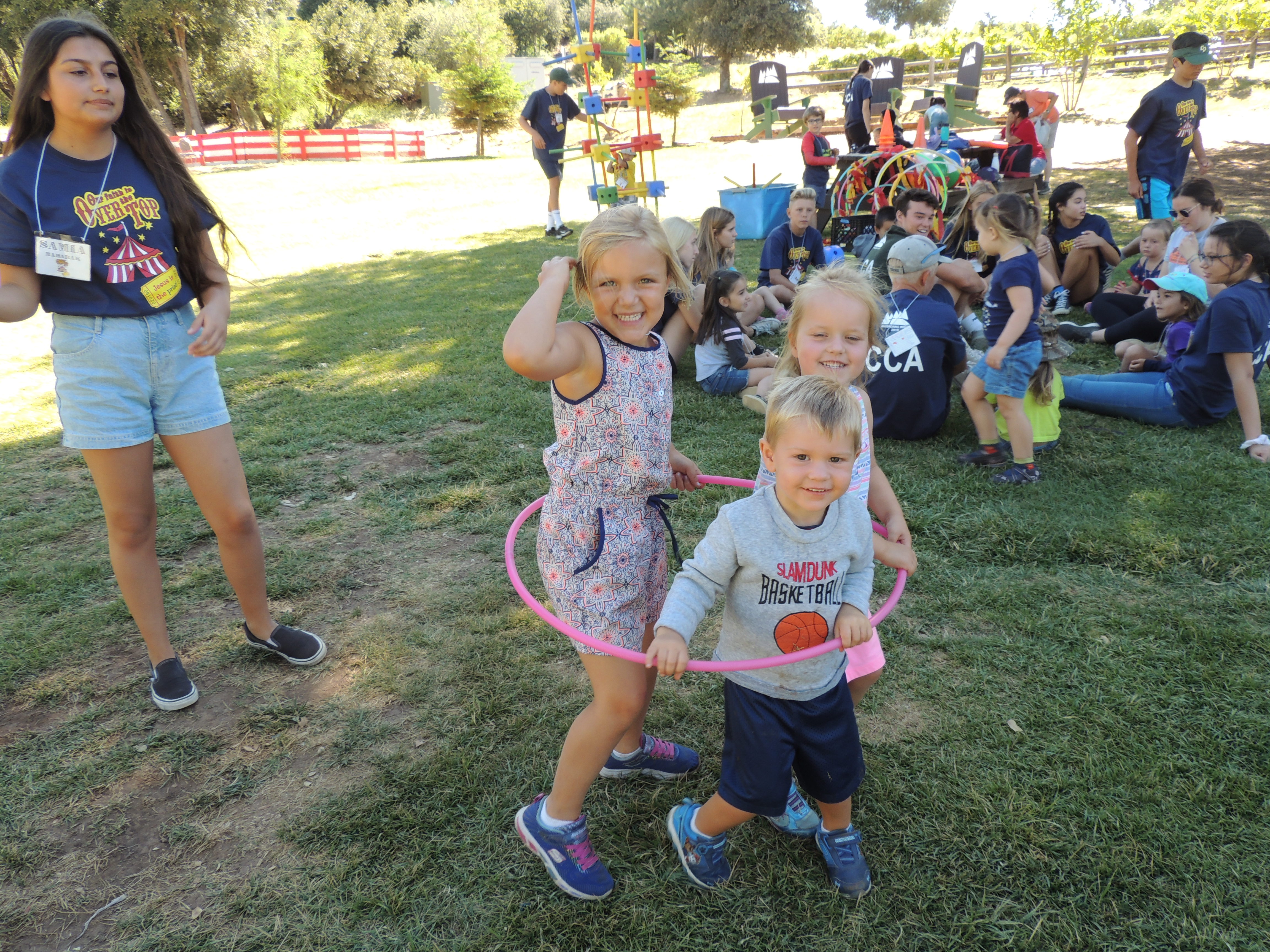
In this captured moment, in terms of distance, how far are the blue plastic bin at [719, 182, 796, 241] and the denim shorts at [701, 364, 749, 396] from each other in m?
5.57

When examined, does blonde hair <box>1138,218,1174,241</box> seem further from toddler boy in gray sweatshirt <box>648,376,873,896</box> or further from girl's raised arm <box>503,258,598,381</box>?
girl's raised arm <box>503,258,598,381</box>

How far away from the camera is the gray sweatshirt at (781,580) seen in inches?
73.6

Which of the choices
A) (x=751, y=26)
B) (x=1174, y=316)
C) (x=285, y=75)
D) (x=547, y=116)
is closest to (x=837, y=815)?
(x=1174, y=316)

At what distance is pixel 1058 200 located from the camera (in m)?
7.21

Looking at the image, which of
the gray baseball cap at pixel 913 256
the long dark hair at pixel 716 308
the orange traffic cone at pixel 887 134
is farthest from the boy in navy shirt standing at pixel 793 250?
the orange traffic cone at pixel 887 134

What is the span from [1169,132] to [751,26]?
3812cm

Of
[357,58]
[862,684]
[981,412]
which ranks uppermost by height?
[357,58]

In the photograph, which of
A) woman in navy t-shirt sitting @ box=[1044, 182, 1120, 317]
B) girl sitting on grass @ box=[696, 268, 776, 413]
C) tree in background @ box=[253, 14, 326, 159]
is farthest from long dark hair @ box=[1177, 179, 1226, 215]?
tree in background @ box=[253, 14, 326, 159]

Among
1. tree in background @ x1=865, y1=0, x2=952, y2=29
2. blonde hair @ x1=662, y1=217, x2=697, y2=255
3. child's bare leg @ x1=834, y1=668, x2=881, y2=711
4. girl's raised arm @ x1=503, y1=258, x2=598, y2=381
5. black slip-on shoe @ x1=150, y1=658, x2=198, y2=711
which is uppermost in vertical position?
tree in background @ x1=865, y1=0, x2=952, y2=29

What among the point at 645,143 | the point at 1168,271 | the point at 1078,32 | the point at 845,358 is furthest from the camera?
the point at 1078,32

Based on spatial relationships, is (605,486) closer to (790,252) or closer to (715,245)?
(715,245)

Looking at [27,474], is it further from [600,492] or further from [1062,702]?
[1062,702]

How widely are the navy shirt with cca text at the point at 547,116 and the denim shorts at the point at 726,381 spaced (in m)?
6.79

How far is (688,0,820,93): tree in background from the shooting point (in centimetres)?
3997
